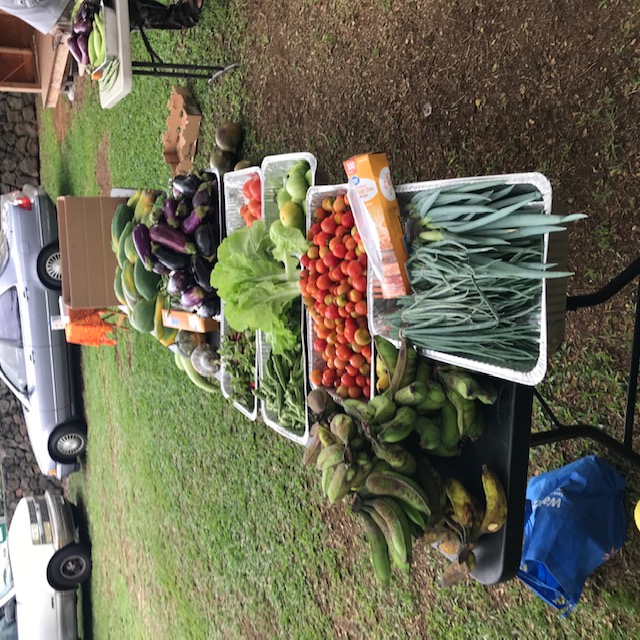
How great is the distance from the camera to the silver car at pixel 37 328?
5.21 metres

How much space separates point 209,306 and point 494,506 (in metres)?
1.76

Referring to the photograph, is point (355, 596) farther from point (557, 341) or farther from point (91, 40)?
point (91, 40)

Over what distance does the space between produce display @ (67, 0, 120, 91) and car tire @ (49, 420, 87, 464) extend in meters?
4.08

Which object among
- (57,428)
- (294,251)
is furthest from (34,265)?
(294,251)

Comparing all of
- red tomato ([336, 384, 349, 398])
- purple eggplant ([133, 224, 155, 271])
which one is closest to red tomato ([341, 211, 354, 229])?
red tomato ([336, 384, 349, 398])

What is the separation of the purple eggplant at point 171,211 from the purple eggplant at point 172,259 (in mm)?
131

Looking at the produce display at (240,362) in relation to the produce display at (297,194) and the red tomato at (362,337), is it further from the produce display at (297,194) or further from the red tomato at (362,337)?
the red tomato at (362,337)

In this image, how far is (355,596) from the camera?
8.69 ft

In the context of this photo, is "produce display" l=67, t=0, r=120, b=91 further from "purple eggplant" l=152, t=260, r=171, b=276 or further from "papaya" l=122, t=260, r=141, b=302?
"papaya" l=122, t=260, r=141, b=302

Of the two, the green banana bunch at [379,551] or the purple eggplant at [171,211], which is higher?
A: the purple eggplant at [171,211]

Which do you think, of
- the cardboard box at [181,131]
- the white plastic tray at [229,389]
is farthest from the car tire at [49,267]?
the white plastic tray at [229,389]

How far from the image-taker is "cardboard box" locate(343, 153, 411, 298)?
145 cm

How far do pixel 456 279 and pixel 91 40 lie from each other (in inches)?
86.4

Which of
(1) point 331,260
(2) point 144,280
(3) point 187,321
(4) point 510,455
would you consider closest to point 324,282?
(1) point 331,260
